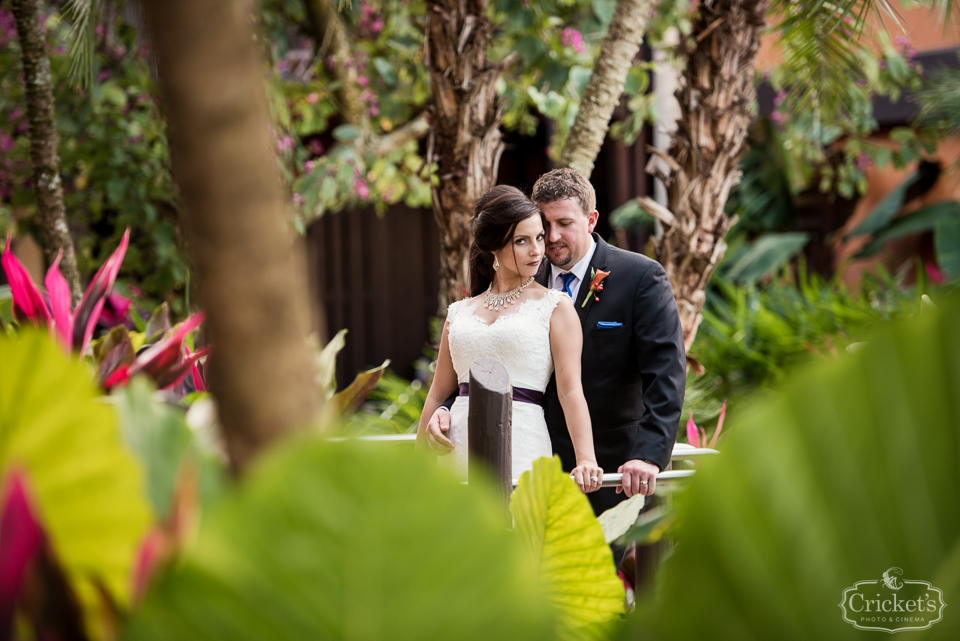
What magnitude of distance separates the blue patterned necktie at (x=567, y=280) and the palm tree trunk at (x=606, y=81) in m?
0.95

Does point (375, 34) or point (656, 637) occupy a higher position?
point (375, 34)

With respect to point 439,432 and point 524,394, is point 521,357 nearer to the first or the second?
point 524,394

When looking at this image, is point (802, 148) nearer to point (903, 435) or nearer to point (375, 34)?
point (375, 34)

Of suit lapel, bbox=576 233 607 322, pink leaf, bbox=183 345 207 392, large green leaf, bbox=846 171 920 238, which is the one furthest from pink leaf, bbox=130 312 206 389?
large green leaf, bbox=846 171 920 238

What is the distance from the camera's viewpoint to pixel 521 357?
2.78 meters

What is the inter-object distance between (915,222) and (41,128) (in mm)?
8290

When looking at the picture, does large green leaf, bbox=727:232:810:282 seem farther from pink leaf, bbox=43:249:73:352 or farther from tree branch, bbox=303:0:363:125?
pink leaf, bbox=43:249:73:352

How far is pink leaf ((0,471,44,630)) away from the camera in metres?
0.27

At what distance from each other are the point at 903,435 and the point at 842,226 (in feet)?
31.2

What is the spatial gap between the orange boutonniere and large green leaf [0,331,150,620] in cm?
260

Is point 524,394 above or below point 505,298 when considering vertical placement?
below

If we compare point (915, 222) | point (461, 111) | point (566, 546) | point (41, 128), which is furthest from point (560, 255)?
point (915, 222)

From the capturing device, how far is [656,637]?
0.30 m

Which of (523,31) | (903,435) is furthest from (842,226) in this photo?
(903,435)
